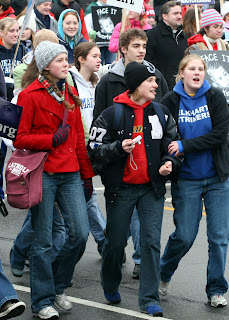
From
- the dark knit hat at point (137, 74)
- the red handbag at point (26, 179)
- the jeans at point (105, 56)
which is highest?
the jeans at point (105, 56)

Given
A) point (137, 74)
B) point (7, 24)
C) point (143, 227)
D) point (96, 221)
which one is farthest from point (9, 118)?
point (7, 24)

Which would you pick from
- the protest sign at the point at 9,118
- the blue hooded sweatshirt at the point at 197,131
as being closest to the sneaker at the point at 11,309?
the protest sign at the point at 9,118

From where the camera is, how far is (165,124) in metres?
6.19

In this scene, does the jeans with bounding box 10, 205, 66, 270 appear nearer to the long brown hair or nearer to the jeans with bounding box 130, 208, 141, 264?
the jeans with bounding box 130, 208, 141, 264

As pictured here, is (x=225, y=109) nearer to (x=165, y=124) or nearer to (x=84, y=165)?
(x=165, y=124)

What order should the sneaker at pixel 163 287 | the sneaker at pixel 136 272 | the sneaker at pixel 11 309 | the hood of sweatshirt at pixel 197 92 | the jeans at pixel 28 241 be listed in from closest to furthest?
the sneaker at pixel 11 309 → the hood of sweatshirt at pixel 197 92 → the sneaker at pixel 163 287 → the jeans at pixel 28 241 → the sneaker at pixel 136 272

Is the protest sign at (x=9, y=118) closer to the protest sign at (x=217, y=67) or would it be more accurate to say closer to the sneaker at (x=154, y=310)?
the sneaker at (x=154, y=310)

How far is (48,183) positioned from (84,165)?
44 centimetres

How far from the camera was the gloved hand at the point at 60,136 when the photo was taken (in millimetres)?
5961

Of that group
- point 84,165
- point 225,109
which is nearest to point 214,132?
point 225,109

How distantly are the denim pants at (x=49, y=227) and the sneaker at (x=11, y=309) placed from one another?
38cm

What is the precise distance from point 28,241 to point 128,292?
1.00 m

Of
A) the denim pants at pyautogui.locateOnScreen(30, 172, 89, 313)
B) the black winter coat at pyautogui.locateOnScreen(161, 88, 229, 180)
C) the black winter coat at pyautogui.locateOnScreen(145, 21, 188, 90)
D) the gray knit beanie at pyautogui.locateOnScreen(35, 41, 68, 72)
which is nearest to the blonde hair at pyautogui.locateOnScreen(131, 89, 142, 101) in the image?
the black winter coat at pyautogui.locateOnScreen(161, 88, 229, 180)

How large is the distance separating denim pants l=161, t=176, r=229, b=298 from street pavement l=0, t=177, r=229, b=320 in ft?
0.89
